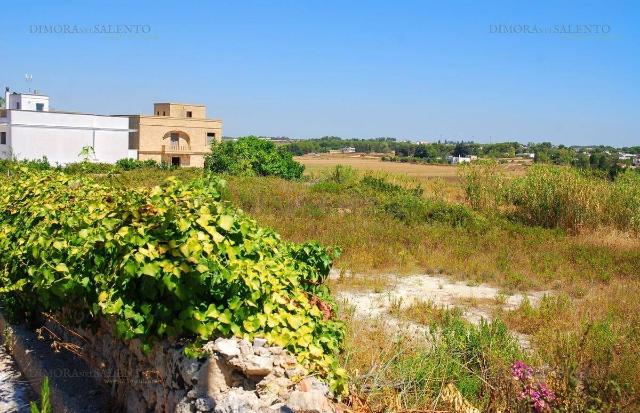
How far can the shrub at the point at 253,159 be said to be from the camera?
3662 centimetres

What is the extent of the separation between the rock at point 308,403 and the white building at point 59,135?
45174mm

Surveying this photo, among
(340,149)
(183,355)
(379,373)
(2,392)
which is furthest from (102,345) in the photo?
(340,149)

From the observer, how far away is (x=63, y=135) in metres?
48.4

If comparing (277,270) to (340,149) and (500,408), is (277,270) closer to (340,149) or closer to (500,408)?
(500,408)

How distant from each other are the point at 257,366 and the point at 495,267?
354 inches

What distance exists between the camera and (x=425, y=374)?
4383 millimetres

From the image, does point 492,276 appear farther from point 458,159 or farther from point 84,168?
point 458,159

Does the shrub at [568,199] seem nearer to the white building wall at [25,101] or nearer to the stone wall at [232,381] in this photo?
the stone wall at [232,381]

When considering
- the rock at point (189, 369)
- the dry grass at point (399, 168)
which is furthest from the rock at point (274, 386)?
the dry grass at point (399, 168)

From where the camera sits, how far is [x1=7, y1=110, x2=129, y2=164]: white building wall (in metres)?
46.4

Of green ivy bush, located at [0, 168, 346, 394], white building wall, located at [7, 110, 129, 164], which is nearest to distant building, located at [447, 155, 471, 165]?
green ivy bush, located at [0, 168, 346, 394]

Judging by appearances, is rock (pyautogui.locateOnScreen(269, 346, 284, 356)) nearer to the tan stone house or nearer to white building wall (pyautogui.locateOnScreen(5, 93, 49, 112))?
the tan stone house

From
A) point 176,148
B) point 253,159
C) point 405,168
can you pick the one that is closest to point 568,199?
point 253,159

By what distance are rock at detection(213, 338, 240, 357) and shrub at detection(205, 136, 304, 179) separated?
105 feet
